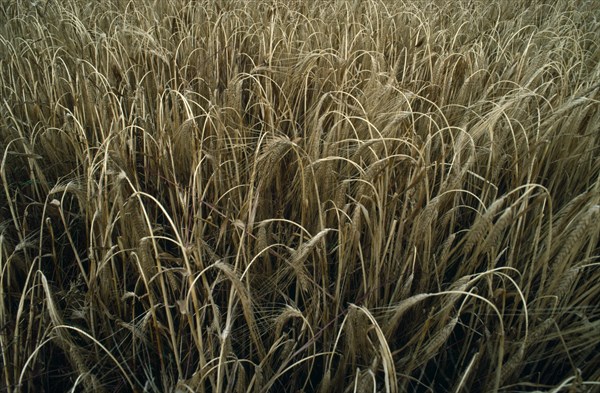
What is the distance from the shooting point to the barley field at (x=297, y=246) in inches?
31.5

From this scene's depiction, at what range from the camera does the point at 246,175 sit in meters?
1.18

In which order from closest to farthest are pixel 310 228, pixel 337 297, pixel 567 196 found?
1. pixel 337 297
2. pixel 310 228
3. pixel 567 196

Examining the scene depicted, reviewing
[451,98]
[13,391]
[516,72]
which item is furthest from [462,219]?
[13,391]

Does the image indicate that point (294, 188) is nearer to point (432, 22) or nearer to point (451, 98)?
point (451, 98)

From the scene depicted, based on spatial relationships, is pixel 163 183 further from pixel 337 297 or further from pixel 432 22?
pixel 432 22

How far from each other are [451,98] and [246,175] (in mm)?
828

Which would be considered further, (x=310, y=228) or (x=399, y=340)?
(x=310, y=228)

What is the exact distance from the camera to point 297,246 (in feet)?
3.62

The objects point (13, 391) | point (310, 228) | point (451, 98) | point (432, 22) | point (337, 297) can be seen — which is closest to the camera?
point (13, 391)

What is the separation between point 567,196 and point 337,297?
77cm

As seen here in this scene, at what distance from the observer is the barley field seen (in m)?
0.80

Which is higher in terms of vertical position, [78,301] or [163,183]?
[163,183]

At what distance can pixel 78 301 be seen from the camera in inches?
37.0

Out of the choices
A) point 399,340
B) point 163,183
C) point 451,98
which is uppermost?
point 451,98
